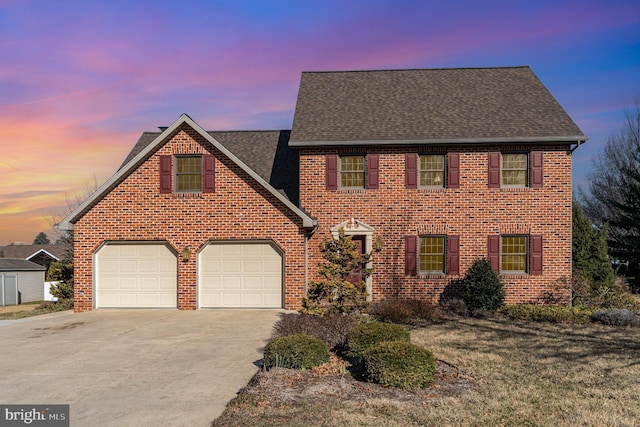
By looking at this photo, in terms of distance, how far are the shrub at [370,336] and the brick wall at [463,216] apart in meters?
8.04

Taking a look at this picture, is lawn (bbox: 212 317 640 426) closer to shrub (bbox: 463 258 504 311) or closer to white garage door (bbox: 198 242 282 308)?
shrub (bbox: 463 258 504 311)

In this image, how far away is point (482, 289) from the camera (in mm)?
16922

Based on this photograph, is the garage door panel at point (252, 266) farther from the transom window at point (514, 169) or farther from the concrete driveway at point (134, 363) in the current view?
the transom window at point (514, 169)

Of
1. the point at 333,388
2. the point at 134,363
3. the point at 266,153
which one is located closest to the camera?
the point at 333,388

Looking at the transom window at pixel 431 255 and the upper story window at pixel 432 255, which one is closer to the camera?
the upper story window at pixel 432 255

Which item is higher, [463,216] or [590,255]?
[463,216]

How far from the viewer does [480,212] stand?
18203 mm

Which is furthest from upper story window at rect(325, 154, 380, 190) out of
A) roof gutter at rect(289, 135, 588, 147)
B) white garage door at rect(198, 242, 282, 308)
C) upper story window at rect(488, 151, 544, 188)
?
upper story window at rect(488, 151, 544, 188)

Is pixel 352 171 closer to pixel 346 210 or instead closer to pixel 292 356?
pixel 346 210

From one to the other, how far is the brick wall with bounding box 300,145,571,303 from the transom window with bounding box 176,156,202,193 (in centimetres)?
378

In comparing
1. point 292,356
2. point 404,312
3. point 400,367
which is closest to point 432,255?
point 404,312

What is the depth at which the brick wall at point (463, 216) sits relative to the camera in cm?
1814

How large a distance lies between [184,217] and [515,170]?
11757mm

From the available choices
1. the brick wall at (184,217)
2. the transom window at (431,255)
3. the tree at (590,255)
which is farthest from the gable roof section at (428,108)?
the tree at (590,255)
